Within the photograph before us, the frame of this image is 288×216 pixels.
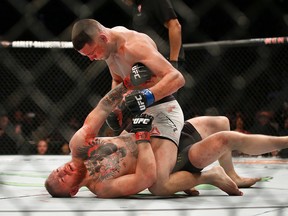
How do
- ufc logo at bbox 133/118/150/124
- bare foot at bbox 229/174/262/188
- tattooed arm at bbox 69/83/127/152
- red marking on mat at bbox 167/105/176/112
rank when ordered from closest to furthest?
ufc logo at bbox 133/118/150/124 → tattooed arm at bbox 69/83/127/152 → red marking on mat at bbox 167/105/176/112 → bare foot at bbox 229/174/262/188

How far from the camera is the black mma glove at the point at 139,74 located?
2.20m

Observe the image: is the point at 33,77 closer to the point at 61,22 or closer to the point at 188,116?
the point at 61,22

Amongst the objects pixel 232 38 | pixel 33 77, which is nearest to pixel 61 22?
pixel 33 77

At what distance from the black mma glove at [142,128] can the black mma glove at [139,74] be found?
0.16 meters

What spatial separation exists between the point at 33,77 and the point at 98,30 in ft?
11.0

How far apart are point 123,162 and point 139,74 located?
1.10ft

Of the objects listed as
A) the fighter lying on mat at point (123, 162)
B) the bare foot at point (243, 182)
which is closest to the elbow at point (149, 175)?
the fighter lying on mat at point (123, 162)

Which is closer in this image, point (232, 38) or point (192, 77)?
point (192, 77)

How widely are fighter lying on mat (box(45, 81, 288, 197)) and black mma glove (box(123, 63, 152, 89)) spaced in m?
0.16

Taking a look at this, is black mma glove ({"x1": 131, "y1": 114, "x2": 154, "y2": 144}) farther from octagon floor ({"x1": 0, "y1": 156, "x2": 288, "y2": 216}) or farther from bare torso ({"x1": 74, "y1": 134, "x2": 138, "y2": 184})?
octagon floor ({"x1": 0, "y1": 156, "x2": 288, "y2": 216})

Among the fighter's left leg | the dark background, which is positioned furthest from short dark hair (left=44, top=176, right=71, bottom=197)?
the dark background

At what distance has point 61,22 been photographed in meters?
5.40

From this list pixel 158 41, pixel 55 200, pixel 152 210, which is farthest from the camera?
pixel 158 41

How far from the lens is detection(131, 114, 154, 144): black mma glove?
2121 millimetres
